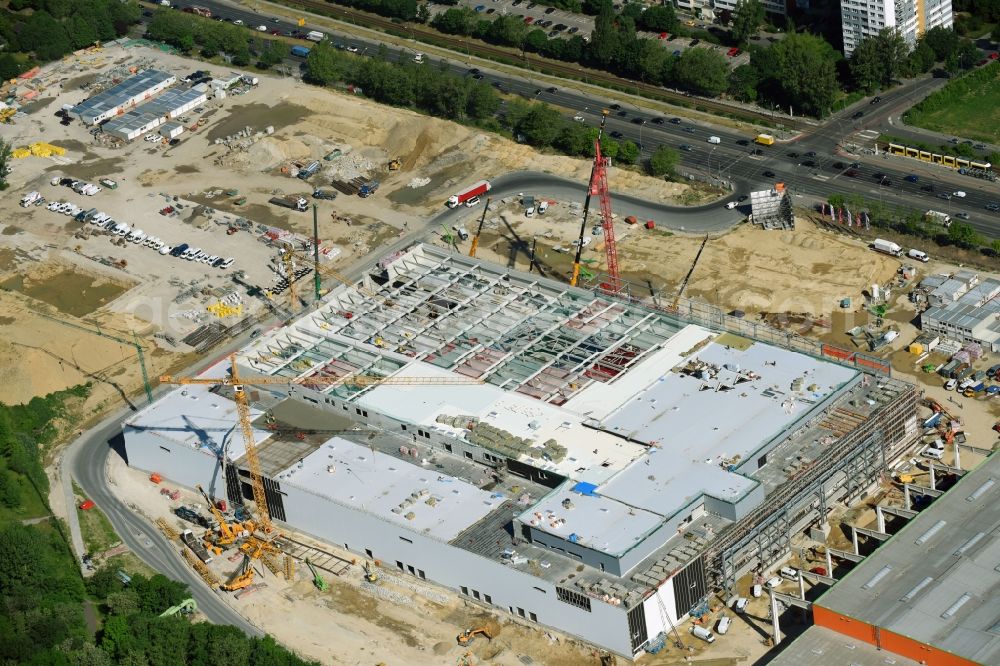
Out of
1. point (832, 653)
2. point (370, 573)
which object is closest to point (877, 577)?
point (832, 653)

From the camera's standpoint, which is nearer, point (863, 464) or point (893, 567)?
point (893, 567)

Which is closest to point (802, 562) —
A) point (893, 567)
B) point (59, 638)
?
point (893, 567)

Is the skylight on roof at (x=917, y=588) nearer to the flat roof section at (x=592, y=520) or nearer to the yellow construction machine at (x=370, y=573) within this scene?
the flat roof section at (x=592, y=520)

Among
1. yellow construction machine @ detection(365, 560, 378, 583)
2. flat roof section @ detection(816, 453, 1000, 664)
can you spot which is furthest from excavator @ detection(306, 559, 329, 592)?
flat roof section @ detection(816, 453, 1000, 664)

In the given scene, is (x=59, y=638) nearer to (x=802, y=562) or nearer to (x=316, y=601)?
(x=316, y=601)

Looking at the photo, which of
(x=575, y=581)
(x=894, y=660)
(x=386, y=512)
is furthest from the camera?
(x=386, y=512)

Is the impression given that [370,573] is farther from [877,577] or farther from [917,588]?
[917,588]

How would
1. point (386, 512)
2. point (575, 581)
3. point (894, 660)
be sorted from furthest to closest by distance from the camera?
point (386, 512) → point (575, 581) → point (894, 660)

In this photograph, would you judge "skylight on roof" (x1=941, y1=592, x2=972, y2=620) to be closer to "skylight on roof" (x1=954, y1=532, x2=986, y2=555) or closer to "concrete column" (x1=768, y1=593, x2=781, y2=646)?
"skylight on roof" (x1=954, y1=532, x2=986, y2=555)
